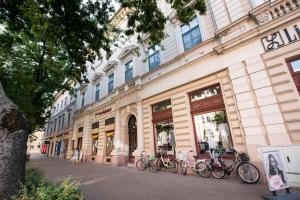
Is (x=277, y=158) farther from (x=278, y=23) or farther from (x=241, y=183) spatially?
(x=278, y=23)

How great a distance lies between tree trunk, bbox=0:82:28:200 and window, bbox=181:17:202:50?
27.6ft

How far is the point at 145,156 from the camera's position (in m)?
10.7

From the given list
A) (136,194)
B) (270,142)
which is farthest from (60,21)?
(270,142)

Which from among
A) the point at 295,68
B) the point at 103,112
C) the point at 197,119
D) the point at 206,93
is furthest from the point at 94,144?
the point at 295,68

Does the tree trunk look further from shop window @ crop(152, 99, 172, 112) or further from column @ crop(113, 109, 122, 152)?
column @ crop(113, 109, 122, 152)

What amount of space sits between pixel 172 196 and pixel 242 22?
22.8 feet

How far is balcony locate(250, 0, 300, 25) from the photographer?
5.95 m

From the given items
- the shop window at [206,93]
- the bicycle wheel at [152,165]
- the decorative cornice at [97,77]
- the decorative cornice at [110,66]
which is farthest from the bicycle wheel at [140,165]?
the decorative cornice at [97,77]

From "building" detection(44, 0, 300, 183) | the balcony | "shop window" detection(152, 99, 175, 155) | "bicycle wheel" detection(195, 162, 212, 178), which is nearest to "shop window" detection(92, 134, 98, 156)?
"building" detection(44, 0, 300, 183)

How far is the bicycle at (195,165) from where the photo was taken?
282 inches

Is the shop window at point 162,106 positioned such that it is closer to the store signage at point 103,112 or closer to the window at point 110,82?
the store signage at point 103,112

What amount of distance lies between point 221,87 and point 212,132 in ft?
6.80

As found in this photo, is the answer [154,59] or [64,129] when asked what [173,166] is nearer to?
[154,59]

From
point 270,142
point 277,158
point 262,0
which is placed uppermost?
point 262,0
